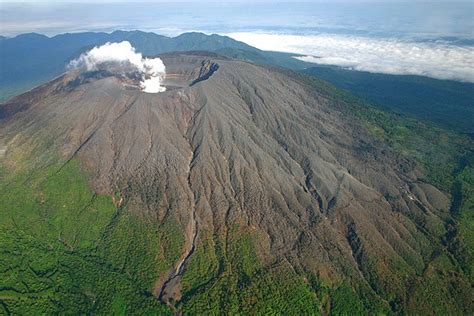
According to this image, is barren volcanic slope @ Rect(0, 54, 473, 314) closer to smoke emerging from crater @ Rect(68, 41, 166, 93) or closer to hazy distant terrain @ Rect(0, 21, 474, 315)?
hazy distant terrain @ Rect(0, 21, 474, 315)

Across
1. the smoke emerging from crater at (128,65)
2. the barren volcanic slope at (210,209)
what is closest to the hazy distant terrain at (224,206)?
the barren volcanic slope at (210,209)

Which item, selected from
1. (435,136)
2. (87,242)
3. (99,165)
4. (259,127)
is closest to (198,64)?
(259,127)

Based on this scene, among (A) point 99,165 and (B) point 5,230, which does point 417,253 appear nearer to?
(A) point 99,165

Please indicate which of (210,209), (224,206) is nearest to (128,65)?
(210,209)

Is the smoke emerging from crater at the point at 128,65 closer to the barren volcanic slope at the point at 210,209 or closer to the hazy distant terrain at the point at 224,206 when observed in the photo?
the hazy distant terrain at the point at 224,206

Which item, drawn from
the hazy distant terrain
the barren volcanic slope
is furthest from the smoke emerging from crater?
the barren volcanic slope

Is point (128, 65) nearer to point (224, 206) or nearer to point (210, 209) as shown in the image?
Answer: point (210, 209)
